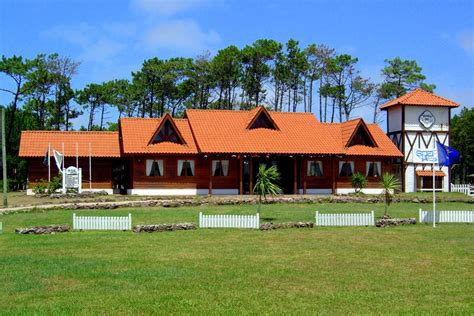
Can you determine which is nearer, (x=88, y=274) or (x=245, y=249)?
(x=88, y=274)

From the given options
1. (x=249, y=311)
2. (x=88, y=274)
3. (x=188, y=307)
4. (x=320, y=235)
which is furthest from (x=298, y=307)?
(x=320, y=235)

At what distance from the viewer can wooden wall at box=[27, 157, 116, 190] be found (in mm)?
42250

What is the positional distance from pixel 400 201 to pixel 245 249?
21203 millimetres

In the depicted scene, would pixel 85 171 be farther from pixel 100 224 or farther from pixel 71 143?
pixel 100 224

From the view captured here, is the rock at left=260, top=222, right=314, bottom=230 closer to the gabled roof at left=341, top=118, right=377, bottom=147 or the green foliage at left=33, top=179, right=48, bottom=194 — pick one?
the green foliage at left=33, top=179, right=48, bottom=194

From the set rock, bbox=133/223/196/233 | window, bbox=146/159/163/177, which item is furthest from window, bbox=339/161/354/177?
rock, bbox=133/223/196/233

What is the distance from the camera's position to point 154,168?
4059 centimetres

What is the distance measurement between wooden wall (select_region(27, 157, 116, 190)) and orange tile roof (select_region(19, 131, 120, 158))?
648 millimetres

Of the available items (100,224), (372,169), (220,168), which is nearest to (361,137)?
(372,169)

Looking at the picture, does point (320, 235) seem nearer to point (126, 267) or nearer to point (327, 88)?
point (126, 267)

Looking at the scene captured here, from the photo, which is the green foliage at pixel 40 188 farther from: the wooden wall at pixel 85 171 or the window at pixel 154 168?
the window at pixel 154 168

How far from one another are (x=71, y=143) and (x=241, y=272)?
110ft

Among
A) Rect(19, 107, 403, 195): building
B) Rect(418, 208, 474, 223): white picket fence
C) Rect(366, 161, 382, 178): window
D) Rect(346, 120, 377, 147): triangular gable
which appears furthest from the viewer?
Rect(366, 161, 382, 178): window

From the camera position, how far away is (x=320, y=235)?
1966 centimetres
